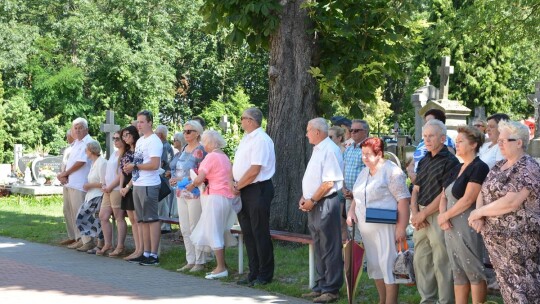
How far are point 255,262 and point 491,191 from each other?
394 cm

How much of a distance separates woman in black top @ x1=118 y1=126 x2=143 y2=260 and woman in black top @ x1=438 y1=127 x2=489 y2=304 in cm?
569

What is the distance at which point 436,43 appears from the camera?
18859 mm

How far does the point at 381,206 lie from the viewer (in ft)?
26.9

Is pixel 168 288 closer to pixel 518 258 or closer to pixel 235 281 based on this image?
pixel 235 281

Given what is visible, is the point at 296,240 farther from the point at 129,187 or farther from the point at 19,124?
the point at 19,124

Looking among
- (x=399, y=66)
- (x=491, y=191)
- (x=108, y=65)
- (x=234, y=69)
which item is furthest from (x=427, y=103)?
(x=234, y=69)

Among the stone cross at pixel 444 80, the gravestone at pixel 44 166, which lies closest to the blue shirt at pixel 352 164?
the gravestone at pixel 44 166

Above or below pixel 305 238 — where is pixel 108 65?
above

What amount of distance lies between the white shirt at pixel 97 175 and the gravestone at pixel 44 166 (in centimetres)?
1122

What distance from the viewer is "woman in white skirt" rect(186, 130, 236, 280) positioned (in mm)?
10656

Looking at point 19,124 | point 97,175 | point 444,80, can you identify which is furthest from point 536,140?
point 19,124

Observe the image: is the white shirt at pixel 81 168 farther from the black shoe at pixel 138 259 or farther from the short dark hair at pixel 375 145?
the short dark hair at pixel 375 145

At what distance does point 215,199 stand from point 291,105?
2.62 metres

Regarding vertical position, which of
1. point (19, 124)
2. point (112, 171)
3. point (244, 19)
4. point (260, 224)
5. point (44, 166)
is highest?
point (19, 124)
